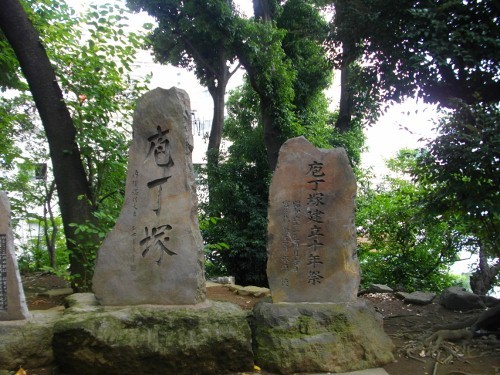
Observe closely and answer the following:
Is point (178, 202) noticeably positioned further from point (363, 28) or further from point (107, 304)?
point (363, 28)

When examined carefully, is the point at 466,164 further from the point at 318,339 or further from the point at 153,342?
the point at 153,342

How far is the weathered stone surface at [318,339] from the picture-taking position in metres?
4.25

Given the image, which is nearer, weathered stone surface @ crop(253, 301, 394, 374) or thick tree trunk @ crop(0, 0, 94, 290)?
weathered stone surface @ crop(253, 301, 394, 374)

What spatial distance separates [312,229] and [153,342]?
209 cm

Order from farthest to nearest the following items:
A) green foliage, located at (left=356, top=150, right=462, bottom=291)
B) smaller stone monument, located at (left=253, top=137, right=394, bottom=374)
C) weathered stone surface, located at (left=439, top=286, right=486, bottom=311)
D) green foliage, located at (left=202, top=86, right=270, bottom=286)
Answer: green foliage, located at (left=202, top=86, right=270, bottom=286), green foliage, located at (left=356, top=150, right=462, bottom=291), weathered stone surface, located at (left=439, top=286, right=486, bottom=311), smaller stone monument, located at (left=253, top=137, right=394, bottom=374)

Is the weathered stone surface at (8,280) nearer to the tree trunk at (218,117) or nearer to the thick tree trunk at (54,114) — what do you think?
the thick tree trunk at (54,114)

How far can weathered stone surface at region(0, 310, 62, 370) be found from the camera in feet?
13.1

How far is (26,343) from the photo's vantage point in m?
4.06

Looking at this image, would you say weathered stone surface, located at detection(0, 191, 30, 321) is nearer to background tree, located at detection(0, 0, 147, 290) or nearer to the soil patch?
the soil patch

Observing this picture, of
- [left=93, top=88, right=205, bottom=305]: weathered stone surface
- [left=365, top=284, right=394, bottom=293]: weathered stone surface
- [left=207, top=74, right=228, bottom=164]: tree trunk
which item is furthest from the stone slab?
[left=207, top=74, right=228, bottom=164]: tree trunk

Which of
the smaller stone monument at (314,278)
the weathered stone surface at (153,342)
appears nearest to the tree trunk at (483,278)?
the smaller stone monument at (314,278)

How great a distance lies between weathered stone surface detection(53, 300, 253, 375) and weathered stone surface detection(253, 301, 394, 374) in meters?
0.31

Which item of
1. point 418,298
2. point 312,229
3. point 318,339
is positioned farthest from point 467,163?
point 418,298

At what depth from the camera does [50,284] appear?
344 inches
